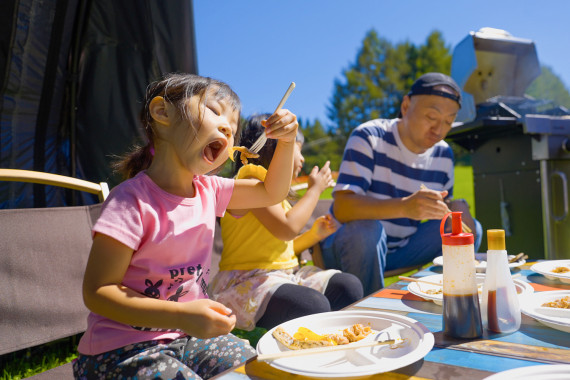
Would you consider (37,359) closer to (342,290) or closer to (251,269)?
(251,269)

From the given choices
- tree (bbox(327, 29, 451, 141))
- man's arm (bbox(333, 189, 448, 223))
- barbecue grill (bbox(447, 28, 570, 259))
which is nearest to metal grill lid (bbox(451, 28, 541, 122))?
barbecue grill (bbox(447, 28, 570, 259))

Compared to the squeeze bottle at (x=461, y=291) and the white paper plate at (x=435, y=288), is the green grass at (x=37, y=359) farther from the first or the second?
the squeeze bottle at (x=461, y=291)

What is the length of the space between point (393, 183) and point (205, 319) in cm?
200

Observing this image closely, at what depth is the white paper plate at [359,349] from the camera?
2.34 feet

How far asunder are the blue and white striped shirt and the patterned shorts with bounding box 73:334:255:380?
153 centimetres

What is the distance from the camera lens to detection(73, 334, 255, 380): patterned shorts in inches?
38.8

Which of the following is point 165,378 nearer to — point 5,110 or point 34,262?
point 34,262

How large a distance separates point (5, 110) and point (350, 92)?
34713 millimetres

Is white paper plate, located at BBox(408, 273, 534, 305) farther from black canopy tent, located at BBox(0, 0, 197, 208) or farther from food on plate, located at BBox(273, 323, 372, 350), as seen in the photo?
black canopy tent, located at BBox(0, 0, 197, 208)

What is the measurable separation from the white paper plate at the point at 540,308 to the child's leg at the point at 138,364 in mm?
762

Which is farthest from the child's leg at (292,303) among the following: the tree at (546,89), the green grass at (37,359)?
the tree at (546,89)

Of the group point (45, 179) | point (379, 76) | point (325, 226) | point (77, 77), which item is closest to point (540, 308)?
point (325, 226)

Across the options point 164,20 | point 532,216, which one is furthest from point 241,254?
point 532,216

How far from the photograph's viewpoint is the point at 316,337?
2.91 feet
